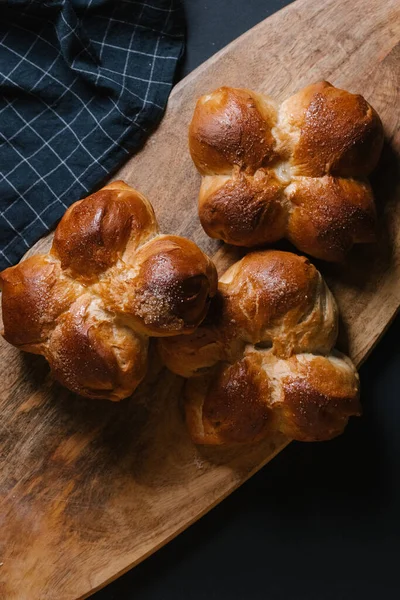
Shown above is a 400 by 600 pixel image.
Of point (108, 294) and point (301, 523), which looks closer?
point (108, 294)

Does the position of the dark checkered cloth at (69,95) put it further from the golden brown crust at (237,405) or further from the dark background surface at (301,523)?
the golden brown crust at (237,405)

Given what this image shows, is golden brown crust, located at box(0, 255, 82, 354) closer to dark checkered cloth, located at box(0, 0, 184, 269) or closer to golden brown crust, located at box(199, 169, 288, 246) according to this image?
dark checkered cloth, located at box(0, 0, 184, 269)

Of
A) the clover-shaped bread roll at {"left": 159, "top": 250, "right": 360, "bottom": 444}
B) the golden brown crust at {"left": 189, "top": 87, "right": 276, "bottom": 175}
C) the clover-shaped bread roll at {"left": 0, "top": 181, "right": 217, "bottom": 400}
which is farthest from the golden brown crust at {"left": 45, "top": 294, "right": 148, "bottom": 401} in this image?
the golden brown crust at {"left": 189, "top": 87, "right": 276, "bottom": 175}

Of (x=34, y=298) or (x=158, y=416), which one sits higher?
(x=34, y=298)

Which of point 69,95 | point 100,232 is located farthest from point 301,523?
point 69,95

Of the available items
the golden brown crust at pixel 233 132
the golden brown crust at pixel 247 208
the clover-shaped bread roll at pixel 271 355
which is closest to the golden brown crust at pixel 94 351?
the clover-shaped bread roll at pixel 271 355

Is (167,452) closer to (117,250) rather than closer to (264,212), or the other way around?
(117,250)

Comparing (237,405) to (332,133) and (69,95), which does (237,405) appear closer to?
(332,133)
